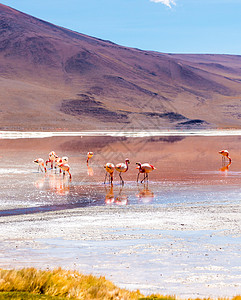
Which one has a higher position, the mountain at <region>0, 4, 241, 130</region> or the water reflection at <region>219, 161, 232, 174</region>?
the mountain at <region>0, 4, 241, 130</region>

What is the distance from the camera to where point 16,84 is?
11138 centimetres

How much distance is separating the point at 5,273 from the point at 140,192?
10585mm

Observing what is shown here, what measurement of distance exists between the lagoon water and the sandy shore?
0.01 metres

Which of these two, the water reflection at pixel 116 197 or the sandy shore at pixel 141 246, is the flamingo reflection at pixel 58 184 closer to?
the water reflection at pixel 116 197

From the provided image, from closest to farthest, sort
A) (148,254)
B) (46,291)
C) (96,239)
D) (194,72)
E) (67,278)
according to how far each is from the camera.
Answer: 1. (46,291)
2. (67,278)
3. (148,254)
4. (96,239)
5. (194,72)

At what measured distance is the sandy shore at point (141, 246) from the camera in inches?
272

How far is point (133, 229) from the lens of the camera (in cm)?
1009

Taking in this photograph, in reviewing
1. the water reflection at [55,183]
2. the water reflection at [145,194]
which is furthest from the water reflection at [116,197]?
the water reflection at [55,183]

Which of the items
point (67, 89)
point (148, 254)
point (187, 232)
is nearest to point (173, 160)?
point (187, 232)

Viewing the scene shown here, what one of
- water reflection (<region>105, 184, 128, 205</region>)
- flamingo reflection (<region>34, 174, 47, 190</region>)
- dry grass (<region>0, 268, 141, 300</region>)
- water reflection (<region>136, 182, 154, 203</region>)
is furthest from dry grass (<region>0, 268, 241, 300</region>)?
flamingo reflection (<region>34, 174, 47, 190</region>)

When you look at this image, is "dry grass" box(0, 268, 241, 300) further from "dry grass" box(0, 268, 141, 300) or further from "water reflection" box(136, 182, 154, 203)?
"water reflection" box(136, 182, 154, 203)

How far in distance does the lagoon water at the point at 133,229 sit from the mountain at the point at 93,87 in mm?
61824

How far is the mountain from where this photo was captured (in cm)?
9662

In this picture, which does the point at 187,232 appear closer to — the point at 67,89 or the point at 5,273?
the point at 5,273
